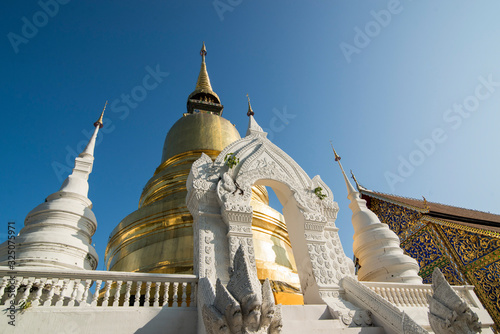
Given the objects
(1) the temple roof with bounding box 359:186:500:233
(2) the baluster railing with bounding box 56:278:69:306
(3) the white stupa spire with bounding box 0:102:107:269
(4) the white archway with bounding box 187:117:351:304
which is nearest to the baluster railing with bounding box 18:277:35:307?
(2) the baluster railing with bounding box 56:278:69:306

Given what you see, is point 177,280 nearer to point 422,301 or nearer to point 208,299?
point 208,299

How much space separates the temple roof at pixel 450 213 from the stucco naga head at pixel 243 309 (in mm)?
9214

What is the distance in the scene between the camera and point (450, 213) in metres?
12.7

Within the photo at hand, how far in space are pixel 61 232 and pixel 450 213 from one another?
13413mm

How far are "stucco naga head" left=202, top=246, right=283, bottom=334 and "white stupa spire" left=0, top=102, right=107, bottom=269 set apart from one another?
11.9 ft

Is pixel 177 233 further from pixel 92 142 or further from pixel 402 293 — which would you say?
pixel 402 293

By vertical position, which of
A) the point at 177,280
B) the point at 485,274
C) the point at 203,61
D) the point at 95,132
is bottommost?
the point at 177,280

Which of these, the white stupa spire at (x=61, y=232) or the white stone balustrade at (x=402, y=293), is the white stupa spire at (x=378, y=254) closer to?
the white stone balustrade at (x=402, y=293)

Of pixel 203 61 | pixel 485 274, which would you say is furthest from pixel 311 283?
pixel 203 61

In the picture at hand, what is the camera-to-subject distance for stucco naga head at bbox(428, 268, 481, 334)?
156 inches

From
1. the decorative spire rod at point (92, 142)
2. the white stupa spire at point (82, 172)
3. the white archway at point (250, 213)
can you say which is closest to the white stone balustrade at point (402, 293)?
the white archway at point (250, 213)

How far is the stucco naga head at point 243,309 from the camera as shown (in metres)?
3.07

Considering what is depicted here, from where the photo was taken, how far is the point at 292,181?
295 inches

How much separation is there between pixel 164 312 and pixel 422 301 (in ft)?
17.4
